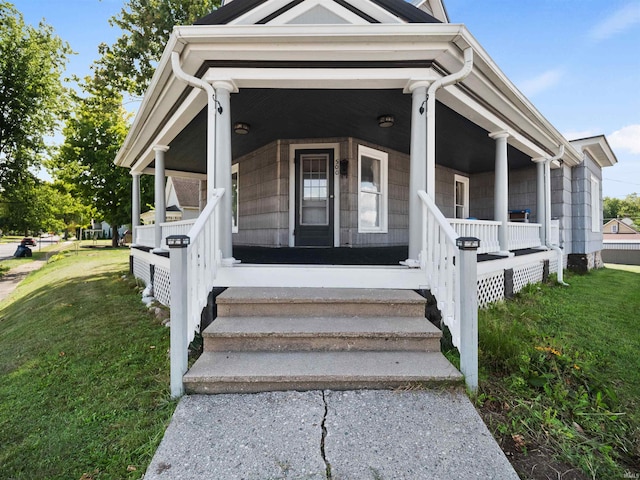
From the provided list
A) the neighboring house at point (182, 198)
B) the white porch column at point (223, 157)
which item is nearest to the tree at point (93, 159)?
the neighboring house at point (182, 198)

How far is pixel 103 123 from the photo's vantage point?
59.7 ft

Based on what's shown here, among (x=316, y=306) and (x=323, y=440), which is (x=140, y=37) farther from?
(x=323, y=440)

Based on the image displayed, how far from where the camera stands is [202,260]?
108 inches

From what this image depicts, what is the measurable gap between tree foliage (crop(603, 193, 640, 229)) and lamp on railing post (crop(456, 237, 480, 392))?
221 feet

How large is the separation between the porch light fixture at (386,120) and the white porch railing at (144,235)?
473cm

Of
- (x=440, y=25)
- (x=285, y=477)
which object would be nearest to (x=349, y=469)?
(x=285, y=477)

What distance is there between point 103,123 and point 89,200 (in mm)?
4523

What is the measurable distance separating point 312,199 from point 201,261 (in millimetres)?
3515

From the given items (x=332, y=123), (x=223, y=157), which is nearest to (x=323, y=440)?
(x=223, y=157)

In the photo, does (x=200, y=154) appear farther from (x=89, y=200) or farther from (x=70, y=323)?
(x=89, y=200)

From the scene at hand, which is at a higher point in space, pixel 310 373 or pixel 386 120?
pixel 386 120

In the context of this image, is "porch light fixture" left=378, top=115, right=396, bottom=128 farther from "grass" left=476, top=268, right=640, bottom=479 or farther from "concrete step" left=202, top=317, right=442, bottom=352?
"concrete step" left=202, top=317, right=442, bottom=352

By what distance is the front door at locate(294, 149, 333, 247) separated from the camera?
19.4 feet

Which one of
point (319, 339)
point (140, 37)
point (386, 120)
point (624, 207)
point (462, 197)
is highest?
point (140, 37)
